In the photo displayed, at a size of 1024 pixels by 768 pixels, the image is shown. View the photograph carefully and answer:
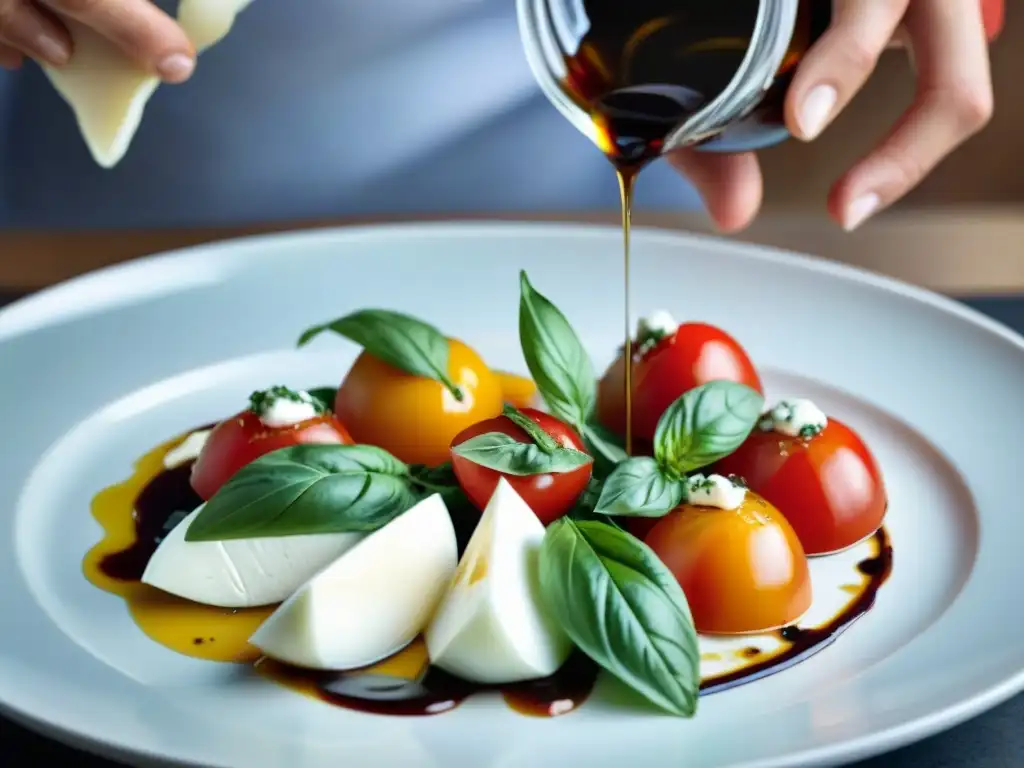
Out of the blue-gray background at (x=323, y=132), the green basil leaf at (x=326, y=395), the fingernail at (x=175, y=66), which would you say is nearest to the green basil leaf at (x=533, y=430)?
the green basil leaf at (x=326, y=395)

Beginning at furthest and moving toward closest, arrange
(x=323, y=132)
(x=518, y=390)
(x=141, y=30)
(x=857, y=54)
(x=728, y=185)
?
(x=323, y=132), (x=728, y=185), (x=518, y=390), (x=141, y=30), (x=857, y=54)

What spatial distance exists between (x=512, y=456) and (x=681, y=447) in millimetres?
165

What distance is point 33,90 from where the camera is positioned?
1979 mm

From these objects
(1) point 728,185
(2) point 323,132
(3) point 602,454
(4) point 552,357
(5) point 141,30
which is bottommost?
(3) point 602,454

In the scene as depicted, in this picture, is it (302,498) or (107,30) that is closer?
(302,498)

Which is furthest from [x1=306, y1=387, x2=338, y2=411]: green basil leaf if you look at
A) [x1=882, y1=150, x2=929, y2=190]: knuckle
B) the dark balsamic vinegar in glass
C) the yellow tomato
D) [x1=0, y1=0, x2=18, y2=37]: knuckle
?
[x1=882, y1=150, x2=929, y2=190]: knuckle

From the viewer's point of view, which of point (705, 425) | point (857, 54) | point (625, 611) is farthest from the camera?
point (857, 54)

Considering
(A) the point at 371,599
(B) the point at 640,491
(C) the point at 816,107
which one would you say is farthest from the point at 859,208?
(A) the point at 371,599

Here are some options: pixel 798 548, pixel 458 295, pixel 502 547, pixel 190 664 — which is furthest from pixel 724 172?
pixel 190 664

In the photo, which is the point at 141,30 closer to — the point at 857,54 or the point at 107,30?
the point at 107,30

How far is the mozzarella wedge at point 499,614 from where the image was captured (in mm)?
873

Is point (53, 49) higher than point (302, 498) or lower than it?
higher

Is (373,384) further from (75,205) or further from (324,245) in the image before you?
(75,205)

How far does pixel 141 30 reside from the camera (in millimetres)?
1284
